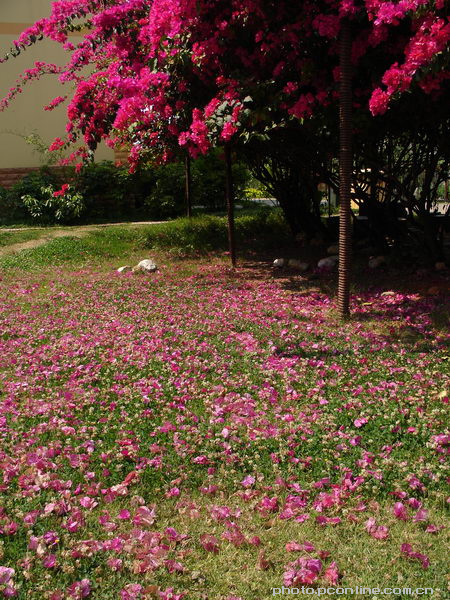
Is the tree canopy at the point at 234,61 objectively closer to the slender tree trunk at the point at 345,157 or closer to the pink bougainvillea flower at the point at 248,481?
the slender tree trunk at the point at 345,157

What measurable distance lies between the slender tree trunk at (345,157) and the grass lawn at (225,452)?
415mm

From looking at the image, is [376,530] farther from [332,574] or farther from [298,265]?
[298,265]

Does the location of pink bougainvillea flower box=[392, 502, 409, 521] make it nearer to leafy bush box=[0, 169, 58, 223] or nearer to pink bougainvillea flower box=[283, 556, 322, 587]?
pink bougainvillea flower box=[283, 556, 322, 587]

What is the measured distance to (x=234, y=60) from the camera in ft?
21.5

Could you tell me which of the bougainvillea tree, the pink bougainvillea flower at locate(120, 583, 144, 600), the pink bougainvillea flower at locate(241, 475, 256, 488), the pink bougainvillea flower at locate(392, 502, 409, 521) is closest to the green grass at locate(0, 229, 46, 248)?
the bougainvillea tree

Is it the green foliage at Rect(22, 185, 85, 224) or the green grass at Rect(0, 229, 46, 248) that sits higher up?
the green foliage at Rect(22, 185, 85, 224)

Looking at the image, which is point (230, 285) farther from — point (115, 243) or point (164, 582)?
point (164, 582)

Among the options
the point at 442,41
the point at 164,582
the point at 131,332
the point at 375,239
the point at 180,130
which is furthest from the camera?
the point at 375,239

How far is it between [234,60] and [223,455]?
4.78 m

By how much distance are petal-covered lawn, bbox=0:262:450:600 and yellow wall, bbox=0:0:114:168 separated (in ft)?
37.1

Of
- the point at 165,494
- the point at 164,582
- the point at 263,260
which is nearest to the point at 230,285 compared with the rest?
the point at 263,260

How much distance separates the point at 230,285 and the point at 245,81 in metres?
2.51

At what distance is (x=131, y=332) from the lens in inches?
220

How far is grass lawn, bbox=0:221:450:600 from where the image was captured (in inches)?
96.7
